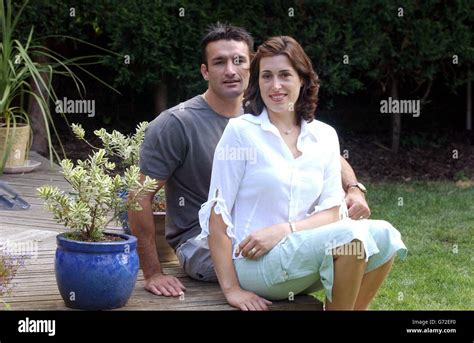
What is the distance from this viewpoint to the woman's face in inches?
145

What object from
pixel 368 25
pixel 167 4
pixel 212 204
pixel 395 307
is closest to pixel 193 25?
pixel 167 4

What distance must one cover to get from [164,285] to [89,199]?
545 mm

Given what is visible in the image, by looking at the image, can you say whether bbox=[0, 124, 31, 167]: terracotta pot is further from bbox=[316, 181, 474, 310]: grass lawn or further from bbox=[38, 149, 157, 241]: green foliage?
bbox=[38, 149, 157, 241]: green foliage

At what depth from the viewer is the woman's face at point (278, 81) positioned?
3.69 metres

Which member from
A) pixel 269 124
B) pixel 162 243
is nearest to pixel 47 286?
pixel 162 243

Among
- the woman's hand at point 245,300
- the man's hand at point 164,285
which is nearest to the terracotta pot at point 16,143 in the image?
the man's hand at point 164,285

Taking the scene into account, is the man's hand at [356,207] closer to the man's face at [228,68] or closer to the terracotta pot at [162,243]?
the man's face at [228,68]

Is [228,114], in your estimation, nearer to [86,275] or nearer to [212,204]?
[212,204]

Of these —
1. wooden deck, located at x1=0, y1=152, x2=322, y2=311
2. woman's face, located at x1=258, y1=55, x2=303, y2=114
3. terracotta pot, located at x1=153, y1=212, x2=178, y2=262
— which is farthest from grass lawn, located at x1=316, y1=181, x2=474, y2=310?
woman's face, located at x1=258, y1=55, x2=303, y2=114

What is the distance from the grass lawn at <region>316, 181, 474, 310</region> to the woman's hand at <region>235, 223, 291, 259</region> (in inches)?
54.1

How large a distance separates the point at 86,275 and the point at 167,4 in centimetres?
437

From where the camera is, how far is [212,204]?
142 inches

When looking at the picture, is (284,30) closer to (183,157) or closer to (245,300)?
(183,157)

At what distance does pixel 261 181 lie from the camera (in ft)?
11.8
